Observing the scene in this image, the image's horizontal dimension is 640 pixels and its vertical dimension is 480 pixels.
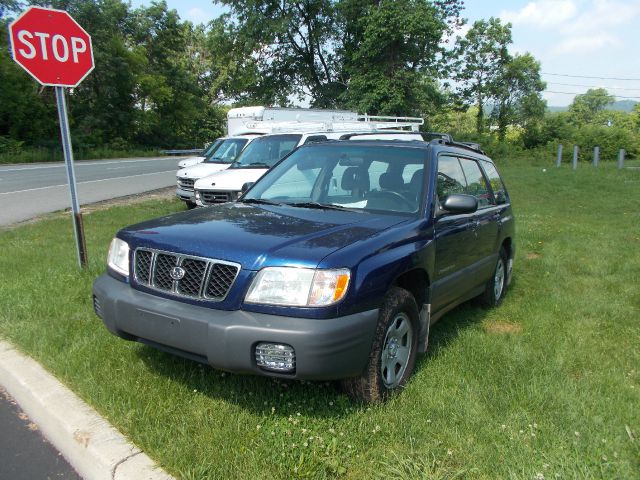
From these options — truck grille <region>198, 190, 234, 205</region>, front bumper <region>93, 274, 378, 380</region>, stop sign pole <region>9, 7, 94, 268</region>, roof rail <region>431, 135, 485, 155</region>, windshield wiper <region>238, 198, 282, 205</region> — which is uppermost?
stop sign pole <region>9, 7, 94, 268</region>

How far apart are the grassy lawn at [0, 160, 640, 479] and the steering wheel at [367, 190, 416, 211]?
116 cm

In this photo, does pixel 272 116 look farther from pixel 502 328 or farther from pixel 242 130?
pixel 502 328

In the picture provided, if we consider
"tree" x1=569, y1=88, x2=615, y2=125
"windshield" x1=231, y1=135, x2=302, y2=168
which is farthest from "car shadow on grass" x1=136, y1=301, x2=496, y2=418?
"tree" x1=569, y1=88, x2=615, y2=125

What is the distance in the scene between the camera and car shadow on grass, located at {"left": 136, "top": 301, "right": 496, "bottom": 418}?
10.2 feet

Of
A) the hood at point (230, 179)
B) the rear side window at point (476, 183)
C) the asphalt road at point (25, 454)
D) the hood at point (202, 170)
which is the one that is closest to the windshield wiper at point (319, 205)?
the rear side window at point (476, 183)

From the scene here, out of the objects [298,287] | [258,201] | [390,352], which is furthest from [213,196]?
[298,287]

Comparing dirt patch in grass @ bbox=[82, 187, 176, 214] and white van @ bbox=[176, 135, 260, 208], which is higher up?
white van @ bbox=[176, 135, 260, 208]

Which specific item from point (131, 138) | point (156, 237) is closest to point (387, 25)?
point (131, 138)

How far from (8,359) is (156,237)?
5.45ft

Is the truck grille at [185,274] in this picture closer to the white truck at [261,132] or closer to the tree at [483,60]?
the white truck at [261,132]

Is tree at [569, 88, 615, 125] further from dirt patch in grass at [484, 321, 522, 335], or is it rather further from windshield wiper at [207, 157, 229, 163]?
dirt patch in grass at [484, 321, 522, 335]

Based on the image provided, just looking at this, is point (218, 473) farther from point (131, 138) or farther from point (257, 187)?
point (131, 138)

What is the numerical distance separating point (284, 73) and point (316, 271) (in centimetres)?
3442

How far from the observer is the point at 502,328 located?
15.5 feet
